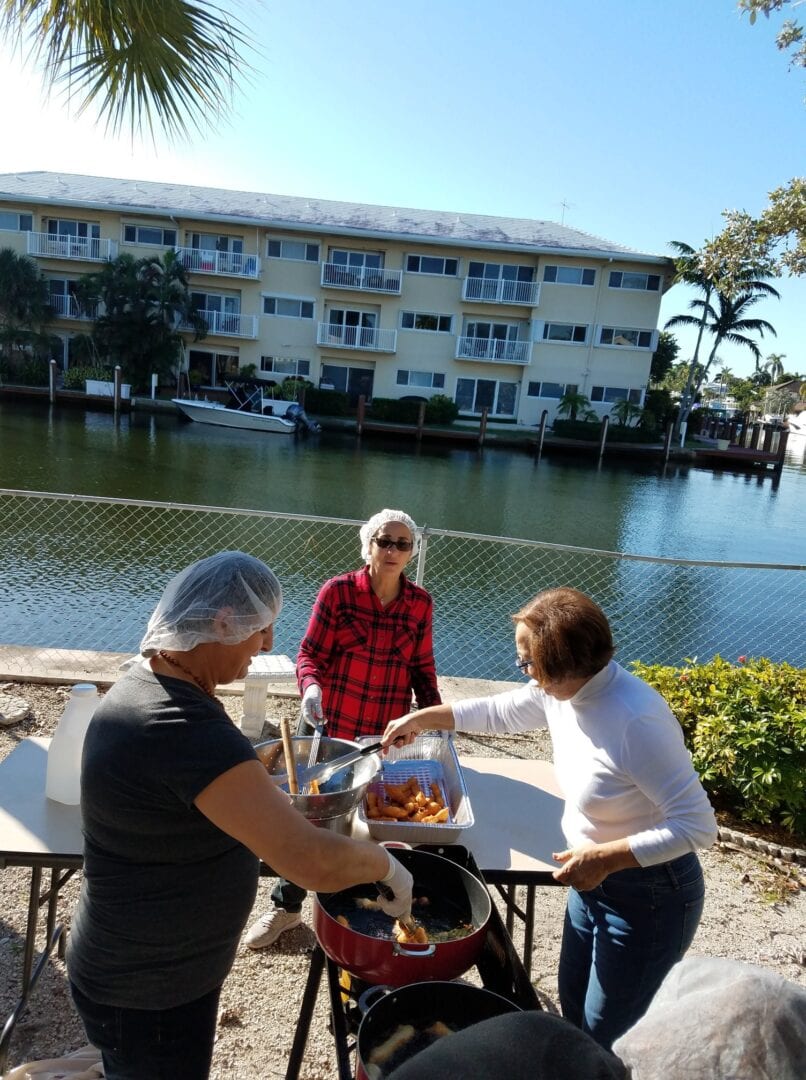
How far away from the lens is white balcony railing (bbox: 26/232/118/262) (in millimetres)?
31531

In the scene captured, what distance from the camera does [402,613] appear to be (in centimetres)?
299

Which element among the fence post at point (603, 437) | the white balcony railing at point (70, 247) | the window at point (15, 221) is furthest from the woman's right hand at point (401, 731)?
the window at point (15, 221)

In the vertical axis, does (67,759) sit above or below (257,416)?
above

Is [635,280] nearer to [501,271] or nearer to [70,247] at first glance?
[501,271]

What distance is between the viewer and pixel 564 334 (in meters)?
32.3

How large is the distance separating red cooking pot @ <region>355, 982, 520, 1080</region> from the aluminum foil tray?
20.6 inches

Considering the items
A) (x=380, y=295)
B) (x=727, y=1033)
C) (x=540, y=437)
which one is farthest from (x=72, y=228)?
(x=727, y=1033)

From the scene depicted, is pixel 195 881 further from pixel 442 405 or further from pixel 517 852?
pixel 442 405

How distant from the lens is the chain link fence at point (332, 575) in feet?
25.8

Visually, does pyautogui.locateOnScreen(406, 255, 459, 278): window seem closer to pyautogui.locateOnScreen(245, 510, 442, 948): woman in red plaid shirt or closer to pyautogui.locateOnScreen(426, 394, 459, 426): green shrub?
pyautogui.locateOnScreen(426, 394, 459, 426): green shrub

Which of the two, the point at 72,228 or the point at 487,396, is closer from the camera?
the point at 72,228

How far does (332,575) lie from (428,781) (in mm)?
8128

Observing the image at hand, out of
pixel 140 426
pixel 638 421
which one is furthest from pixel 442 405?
pixel 140 426

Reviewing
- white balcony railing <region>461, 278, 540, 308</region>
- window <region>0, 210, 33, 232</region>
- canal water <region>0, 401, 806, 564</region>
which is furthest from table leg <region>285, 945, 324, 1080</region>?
window <region>0, 210, 33, 232</region>
